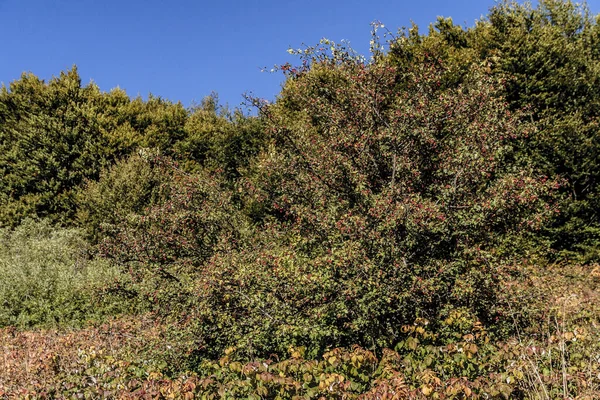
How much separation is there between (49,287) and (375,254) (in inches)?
329

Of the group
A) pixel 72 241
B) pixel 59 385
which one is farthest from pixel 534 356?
pixel 72 241

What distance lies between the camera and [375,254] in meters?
5.83

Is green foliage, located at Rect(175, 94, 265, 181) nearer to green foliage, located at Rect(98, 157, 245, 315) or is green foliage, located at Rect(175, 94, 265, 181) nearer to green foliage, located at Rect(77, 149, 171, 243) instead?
green foliage, located at Rect(77, 149, 171, 243)

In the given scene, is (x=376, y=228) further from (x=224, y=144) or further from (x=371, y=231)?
(x=224, y=144)

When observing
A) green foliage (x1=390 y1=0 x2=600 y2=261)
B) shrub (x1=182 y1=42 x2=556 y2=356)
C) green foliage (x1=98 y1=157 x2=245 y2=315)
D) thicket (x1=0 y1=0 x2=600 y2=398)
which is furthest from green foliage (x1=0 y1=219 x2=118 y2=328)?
green foliage (x1=390 y1=0 x2=600 y2=261)

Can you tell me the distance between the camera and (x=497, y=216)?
6617 millimetres

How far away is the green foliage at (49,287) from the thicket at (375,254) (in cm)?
5

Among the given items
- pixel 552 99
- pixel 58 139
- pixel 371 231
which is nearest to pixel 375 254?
pixel 371 231

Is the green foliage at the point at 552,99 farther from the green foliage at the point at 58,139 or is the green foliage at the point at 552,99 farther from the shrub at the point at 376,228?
the green foliage at the point at 58,139

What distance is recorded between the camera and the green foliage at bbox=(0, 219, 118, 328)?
394 inches

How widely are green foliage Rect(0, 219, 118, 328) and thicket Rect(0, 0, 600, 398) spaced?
52mm

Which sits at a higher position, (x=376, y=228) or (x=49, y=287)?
(x=49, y=287)

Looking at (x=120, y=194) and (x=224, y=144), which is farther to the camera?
(x=224, y=144)

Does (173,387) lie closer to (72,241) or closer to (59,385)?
(59,385)
